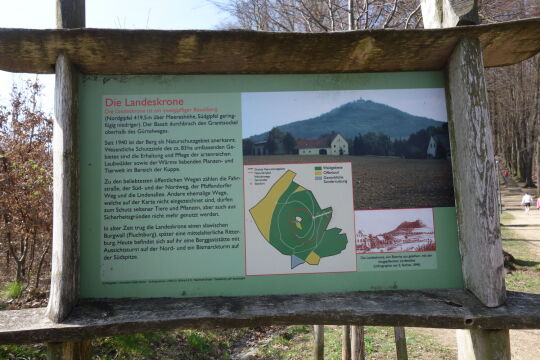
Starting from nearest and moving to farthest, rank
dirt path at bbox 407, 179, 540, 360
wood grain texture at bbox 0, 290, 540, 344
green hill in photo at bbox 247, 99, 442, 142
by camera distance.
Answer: wood grain texture at bbox 0, 290, 540, 344, green hill in photo at bbox 247, 99, 442, 142, dirt path at bbox 407, 179, 540, 360

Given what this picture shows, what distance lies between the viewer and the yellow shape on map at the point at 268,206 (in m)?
2.36

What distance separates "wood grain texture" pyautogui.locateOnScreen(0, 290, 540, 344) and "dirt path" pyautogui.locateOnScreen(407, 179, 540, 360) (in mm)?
4622

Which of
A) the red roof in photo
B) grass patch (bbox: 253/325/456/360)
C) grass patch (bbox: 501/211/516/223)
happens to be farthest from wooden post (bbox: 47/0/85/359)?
grass patch (bbox: 501/211/516/223)

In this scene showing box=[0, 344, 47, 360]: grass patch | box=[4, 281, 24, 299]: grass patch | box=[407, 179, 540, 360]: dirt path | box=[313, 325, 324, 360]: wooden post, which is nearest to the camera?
box=[0, 344, 47, 360]: grass patch

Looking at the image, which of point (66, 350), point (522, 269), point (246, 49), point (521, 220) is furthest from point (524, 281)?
point (521, 220)

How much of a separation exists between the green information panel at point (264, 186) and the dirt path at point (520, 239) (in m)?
4.86

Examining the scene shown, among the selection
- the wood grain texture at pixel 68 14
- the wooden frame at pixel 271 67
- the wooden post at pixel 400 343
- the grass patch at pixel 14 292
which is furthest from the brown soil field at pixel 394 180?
the grass patch at pixel 14 292

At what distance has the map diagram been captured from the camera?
93.0 inches

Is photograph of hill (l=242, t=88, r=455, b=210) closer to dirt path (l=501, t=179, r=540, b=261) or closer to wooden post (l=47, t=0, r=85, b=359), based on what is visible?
wooden post (l=47, t=0, r=85, b=359)

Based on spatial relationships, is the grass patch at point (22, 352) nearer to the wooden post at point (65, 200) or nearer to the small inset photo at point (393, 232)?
the wooden post at point (65, 200)

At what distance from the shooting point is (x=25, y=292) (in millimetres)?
6801

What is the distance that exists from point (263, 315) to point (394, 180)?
116 cm

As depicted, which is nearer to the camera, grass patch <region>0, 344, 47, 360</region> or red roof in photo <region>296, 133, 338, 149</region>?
red roof in photo <region>296, 133, 338, 149</region>

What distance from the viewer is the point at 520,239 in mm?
15109
